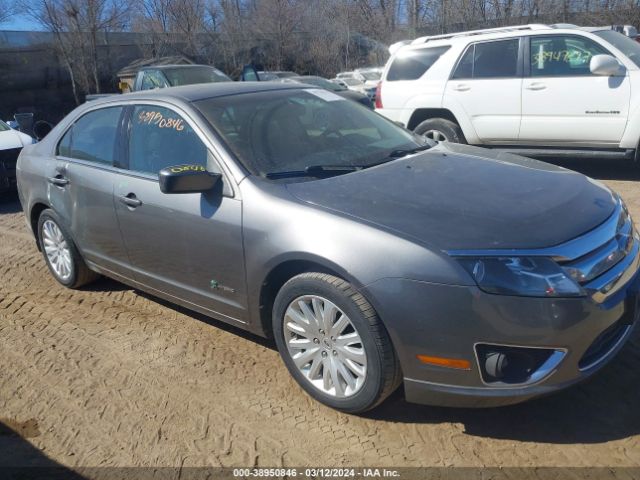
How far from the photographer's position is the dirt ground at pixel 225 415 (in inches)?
110

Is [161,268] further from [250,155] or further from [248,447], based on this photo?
[248,447]

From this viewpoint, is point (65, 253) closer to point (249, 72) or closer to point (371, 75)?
point (249, 72)

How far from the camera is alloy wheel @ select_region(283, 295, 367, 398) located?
294cm

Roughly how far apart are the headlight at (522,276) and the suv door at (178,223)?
133 centimetres

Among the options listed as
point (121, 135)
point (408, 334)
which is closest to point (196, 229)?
point (121, 135)

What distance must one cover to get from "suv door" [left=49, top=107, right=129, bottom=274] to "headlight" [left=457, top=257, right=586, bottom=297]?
2.59 m

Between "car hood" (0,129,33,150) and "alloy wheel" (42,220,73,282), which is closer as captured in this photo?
"alloy wheel" (42,220,73,282)

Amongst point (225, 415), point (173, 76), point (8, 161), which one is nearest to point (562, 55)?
point (225, 415)

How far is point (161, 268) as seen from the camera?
392 cm

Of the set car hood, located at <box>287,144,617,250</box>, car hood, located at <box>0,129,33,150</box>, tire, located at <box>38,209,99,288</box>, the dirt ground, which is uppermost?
car hood, located at <box>287,144,617,250</box>

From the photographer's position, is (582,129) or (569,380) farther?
(582,129)

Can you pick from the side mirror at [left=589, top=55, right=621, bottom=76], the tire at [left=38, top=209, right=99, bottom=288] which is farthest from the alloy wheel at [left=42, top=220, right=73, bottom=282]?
the side mirror at [left=589, top=55, right=621, bottom=76]

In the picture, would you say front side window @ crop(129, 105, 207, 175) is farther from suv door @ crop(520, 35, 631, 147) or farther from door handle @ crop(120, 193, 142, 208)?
suv door @ crop(520, 35, 631, 147)

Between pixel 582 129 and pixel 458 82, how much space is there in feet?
5.77
